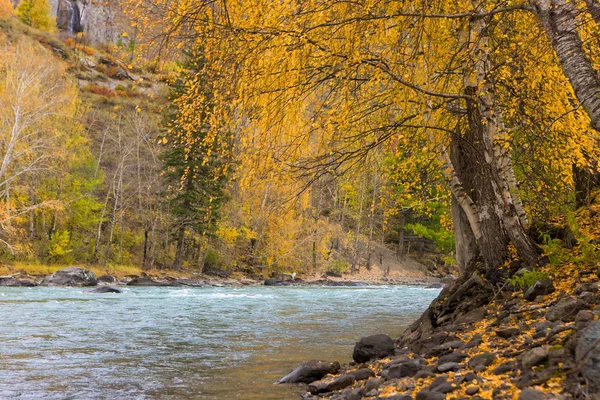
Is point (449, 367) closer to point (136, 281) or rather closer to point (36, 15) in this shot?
point (136, 281)

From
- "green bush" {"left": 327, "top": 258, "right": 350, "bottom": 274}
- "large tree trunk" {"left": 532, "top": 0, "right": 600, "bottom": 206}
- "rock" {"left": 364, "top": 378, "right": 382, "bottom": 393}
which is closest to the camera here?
"rock" {"left": 364, "top": 378, "right": 382, "bottom": 393}

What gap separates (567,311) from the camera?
467cm

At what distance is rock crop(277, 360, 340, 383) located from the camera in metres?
5.80

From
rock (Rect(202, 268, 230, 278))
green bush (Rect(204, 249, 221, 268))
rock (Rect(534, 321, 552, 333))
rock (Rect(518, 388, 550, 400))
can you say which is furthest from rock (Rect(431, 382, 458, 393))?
green bush (Rect(204, 249, 221, 268))

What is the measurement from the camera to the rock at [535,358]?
372 centimetres

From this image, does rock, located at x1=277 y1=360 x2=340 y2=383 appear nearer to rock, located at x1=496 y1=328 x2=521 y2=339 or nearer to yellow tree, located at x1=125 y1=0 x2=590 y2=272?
rock, located at x1=496 y1=328 x2=521 y2=339

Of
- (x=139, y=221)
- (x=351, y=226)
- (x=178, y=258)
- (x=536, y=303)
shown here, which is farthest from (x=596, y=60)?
(x=351, y=226)

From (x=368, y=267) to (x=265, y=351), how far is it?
35703mm

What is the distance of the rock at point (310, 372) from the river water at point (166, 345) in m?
0.21

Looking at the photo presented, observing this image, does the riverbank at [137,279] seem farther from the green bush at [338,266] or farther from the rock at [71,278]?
the green bush at [338,266]

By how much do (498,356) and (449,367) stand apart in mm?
431

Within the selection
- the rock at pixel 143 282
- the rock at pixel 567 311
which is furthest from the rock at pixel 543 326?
the rock at pixel 143 282

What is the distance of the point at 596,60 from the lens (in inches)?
285

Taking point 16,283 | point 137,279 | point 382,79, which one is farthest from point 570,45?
point 137,279
